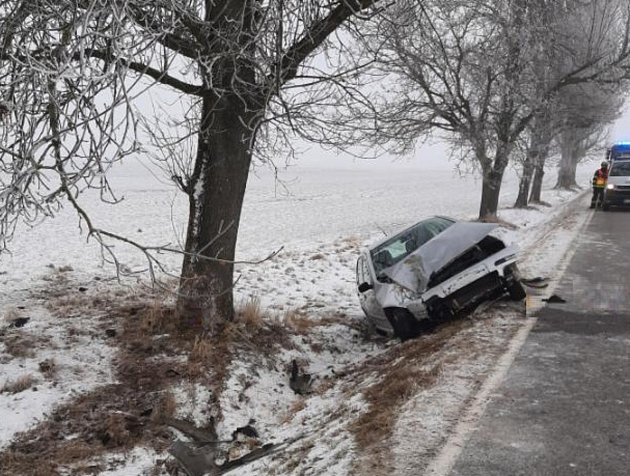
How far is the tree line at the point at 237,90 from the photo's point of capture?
12.4ft

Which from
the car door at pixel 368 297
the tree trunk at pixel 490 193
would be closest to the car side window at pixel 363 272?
the car door at pixel 368 297

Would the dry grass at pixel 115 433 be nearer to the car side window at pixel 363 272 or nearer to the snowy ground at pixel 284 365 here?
the snowy ground at pixel 284 365

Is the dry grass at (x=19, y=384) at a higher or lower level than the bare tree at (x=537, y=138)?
lower

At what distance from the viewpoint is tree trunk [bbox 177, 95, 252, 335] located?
24.3ft

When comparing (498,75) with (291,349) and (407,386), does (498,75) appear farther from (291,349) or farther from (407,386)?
(407,386)

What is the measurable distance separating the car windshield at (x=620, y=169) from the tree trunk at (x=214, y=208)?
785 inches

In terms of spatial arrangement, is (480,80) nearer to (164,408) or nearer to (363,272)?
(363,272)

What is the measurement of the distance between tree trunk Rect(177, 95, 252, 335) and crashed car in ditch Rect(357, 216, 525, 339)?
195 centimetres

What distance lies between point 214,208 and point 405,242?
9.47ft

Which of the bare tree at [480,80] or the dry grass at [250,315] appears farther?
the bare tree at [480,80]

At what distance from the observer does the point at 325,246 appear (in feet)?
54.0

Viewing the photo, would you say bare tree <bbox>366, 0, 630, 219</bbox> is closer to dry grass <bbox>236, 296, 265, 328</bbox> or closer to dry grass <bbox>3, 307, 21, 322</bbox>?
dry grass <bbox>236, 296, 265, 328</bbox>

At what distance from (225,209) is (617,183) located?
2008cm

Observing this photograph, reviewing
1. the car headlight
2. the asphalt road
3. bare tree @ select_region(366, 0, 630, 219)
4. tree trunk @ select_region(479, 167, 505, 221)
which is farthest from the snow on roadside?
tree trunk @ select_region(479, 167, 505, 221)
